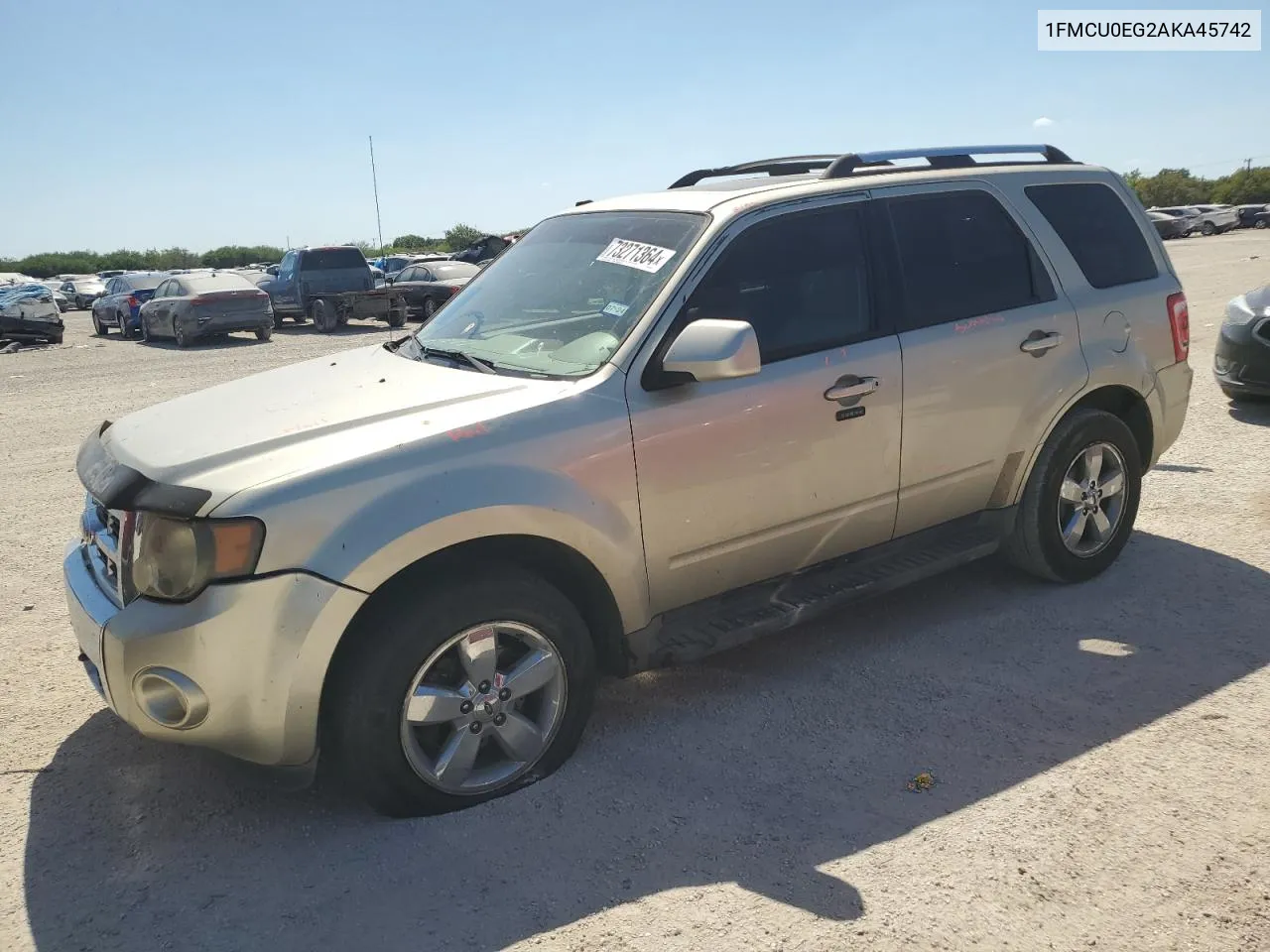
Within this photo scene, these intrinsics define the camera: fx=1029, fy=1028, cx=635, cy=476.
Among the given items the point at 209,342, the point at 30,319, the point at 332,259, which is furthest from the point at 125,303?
the point at 332,259

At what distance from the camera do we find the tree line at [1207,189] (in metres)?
71.1

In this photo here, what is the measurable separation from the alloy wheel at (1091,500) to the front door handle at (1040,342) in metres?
0.56

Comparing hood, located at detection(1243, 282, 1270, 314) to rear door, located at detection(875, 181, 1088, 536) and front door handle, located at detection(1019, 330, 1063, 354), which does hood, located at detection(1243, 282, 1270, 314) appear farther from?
front door handle, located at detection(1019, 330, 1063, 354)

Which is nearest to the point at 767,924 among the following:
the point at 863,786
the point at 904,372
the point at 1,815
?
the point at 863,786

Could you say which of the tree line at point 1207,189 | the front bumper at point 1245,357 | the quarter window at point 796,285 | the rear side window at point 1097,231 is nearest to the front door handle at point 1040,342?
the rear side window at point 1097,231

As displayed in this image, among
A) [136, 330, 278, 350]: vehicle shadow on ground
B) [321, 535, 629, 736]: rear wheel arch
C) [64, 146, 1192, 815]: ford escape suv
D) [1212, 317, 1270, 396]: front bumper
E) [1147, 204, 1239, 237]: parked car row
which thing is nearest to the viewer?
[64, 146, 1192, 815]: ford escape suv

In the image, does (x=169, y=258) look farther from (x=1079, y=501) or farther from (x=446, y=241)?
(x=1079, y=501)

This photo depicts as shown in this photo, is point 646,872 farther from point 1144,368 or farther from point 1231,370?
point 1231,370

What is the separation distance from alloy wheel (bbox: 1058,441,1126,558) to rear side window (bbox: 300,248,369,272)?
2064 cm

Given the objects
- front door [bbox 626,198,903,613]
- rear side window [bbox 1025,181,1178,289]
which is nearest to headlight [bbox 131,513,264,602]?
front door [bbox 626,198,903,613]

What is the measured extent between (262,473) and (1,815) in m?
1.54

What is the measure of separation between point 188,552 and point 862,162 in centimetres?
305

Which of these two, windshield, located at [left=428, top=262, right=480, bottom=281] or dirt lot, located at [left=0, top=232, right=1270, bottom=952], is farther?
windshield, located at [left=428, top=262, right=480, bottom=281]

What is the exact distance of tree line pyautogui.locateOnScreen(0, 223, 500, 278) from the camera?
71125 millimetres
